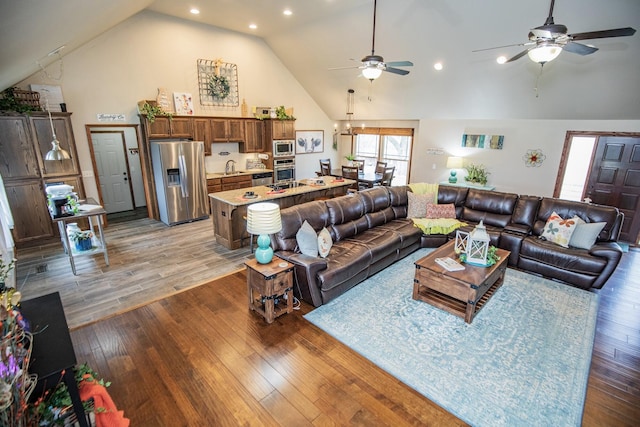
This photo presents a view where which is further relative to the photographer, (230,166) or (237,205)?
(230,166)

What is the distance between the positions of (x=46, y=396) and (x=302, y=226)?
261 cm

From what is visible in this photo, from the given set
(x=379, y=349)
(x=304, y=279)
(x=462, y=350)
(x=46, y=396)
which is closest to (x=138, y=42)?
(x=304, y=279)

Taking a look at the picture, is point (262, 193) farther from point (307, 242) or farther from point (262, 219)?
point (262, 219)

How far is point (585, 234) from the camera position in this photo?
165 inches

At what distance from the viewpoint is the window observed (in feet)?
30.1

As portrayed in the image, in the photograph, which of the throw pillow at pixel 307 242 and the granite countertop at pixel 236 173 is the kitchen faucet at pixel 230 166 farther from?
the throw pillow at pixel 307 242

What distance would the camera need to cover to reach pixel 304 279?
346 cm

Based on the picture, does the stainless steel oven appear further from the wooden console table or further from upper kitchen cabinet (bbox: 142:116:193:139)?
the wooden console table

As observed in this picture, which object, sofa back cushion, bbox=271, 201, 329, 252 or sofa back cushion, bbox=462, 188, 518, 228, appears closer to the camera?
sofa back cushion, bbox=271, 201, 329, 252

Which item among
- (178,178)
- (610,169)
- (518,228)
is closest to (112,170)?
(178,178)

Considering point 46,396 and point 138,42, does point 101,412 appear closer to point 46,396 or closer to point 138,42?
point 46,396

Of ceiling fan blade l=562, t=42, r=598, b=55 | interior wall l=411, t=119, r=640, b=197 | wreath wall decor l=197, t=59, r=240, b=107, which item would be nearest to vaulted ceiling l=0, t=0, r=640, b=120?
interior wall l=411, t=119, r=640, b=197

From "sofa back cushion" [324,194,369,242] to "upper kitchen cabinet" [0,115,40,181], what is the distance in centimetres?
498

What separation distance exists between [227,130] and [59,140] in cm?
324
